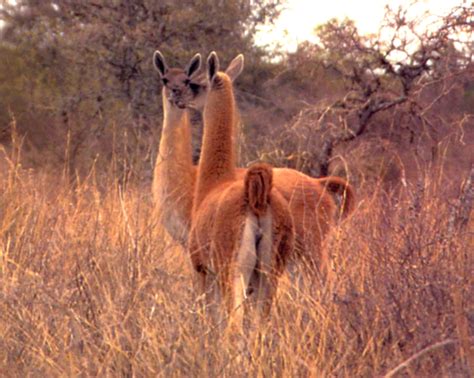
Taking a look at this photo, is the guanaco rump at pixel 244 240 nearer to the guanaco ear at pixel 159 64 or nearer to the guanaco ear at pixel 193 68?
the guanaco ear at pixel 193 68

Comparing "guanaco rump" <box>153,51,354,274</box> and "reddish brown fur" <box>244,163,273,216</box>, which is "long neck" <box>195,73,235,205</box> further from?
"reddish brown fur" <box>244,163,273,216</box>

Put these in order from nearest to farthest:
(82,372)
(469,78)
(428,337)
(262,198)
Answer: (428,337) → (82,372) → (262,198) → (469,78)

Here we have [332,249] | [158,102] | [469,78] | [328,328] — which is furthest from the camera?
[158,102]

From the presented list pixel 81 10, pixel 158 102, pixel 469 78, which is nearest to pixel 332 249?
pixel 469 78

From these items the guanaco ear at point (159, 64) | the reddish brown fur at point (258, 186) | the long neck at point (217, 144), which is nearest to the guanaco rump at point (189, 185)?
the guanaco ear at point (159, 64)

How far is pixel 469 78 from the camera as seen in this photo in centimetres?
→ 777

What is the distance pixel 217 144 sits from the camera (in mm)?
6031

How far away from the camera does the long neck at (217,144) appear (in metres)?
5.94

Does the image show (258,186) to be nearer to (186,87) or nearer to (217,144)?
(217,144)

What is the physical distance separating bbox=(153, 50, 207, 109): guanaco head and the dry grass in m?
2.21

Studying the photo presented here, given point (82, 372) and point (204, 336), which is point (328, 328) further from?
point (82, 372)

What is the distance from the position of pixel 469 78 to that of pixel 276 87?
9.46 m

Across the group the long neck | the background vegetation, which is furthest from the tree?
the long neck

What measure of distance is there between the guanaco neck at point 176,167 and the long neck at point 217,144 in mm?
459
